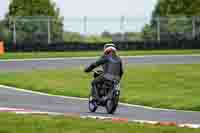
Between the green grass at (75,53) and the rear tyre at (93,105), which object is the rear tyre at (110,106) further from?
the green grass at (75,53)

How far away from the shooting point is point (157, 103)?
20609mm

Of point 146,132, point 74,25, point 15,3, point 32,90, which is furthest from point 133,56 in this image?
point 146,132

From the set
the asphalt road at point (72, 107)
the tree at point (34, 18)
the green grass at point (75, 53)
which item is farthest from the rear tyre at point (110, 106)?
the tree at point (34, 18)

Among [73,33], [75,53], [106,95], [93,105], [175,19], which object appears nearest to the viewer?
[106,95]

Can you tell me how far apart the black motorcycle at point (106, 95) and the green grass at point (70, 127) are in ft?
13.8

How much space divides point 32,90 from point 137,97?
4.41 metres

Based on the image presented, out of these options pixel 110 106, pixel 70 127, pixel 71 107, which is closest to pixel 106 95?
pixel 110 106

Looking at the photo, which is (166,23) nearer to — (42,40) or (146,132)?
(42,40)

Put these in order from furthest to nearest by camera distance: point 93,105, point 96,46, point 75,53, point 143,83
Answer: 1. point 96,46
2. point 75,53
3. point 143,83
4. point 93,105

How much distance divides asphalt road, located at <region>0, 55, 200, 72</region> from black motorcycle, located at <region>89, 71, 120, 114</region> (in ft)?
54.8

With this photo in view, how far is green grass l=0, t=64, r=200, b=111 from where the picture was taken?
70.2 ft

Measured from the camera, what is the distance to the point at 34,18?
48.8 m

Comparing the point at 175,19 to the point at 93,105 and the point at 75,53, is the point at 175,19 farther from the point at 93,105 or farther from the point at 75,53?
the point at 93,105

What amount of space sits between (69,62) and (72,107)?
19.4m
